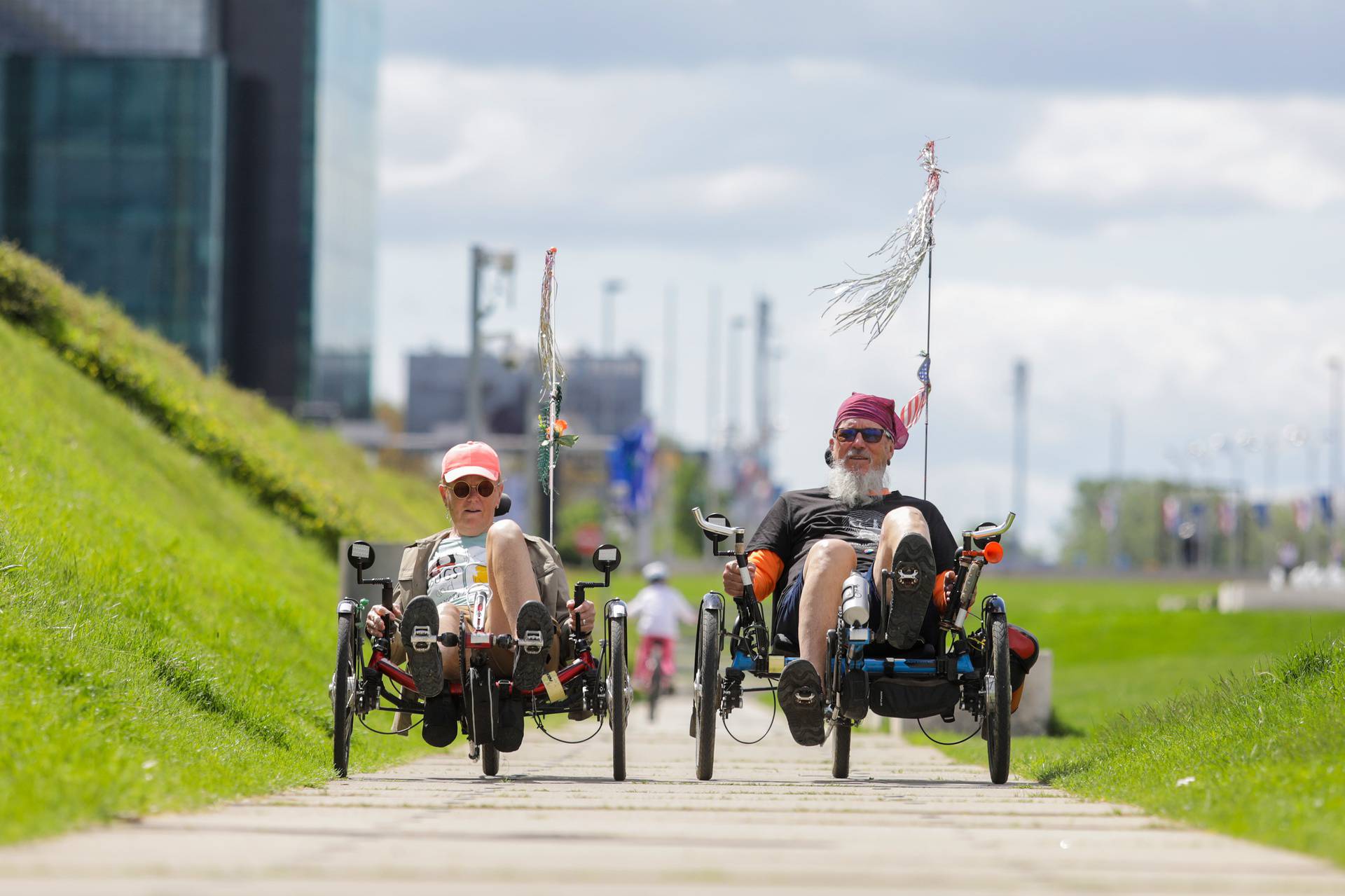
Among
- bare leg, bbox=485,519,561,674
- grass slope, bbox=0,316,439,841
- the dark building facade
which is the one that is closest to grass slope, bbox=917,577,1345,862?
bare leg, bbox=485,519,561,674

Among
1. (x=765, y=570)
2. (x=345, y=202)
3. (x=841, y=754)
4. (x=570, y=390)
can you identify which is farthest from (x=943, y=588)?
(x=570, y=390)

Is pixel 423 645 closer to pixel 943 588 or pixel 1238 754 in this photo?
pixel 943 588

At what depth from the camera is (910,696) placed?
8.30 meters

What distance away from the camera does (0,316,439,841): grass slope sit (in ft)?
20.8

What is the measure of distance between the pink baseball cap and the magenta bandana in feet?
5.18

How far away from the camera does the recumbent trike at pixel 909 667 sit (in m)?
8.11

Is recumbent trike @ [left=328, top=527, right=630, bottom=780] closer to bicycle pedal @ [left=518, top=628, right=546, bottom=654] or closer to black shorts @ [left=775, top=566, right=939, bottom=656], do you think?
bicycle pedal @ [left=518, top=628, right=546, bottom=654]

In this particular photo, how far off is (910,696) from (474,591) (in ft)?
6.24

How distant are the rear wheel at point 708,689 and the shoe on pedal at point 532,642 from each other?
0.72m

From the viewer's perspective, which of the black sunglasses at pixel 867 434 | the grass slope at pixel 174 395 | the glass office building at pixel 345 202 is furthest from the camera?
the glass office building at pixel 345 202

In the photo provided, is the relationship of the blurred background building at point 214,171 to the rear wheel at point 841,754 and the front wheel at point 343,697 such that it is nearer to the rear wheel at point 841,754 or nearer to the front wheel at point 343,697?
the rear wheel at point 841,754

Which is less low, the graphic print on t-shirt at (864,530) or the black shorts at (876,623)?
the graphic print on t-shirt at (864,530)

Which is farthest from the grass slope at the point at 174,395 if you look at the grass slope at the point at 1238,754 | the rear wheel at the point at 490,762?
the rear wheel at the point at 490,762

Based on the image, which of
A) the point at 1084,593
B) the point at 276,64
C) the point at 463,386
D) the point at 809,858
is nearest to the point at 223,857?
the point at 809,858
